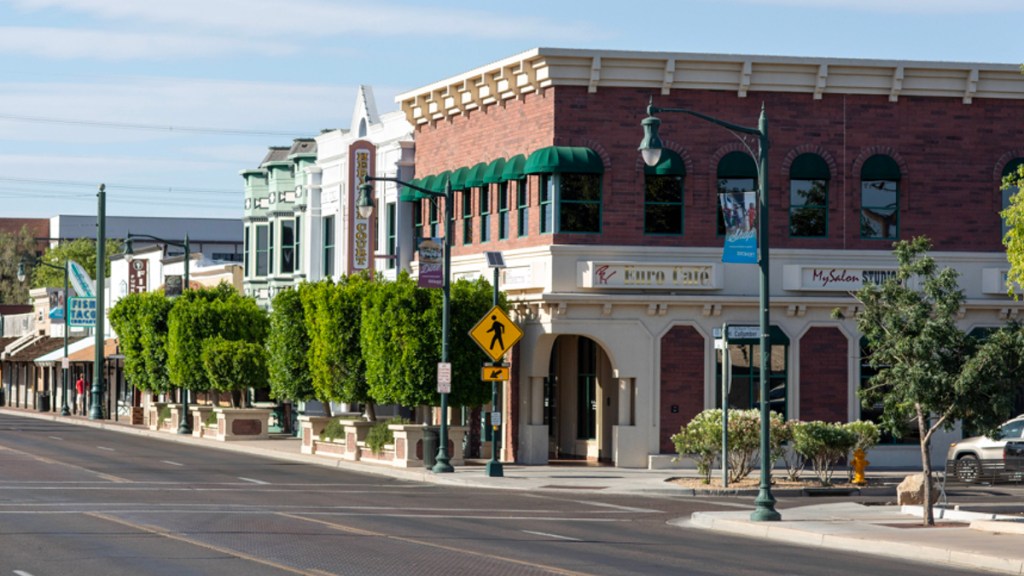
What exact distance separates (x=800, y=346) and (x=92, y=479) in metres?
18.1

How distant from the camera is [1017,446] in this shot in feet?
124

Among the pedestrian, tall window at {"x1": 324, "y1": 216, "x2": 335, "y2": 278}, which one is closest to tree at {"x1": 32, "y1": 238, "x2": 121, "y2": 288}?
the pedestrian

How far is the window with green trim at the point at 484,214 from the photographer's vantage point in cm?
4628

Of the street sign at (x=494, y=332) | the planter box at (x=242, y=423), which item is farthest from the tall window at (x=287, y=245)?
the street sign at (x=494, y=332)

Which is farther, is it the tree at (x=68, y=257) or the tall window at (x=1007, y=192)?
the tree at (x=68, y=257)

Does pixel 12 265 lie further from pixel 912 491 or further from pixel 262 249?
pixel 912 491

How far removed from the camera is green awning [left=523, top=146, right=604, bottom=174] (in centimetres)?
4106

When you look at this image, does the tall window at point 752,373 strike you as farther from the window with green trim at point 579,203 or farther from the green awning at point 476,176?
the green awning at point 476,176

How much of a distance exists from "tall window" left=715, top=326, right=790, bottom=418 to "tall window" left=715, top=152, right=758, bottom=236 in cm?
302

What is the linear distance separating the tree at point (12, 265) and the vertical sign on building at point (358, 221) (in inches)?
3743

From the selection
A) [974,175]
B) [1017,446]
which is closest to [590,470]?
[1017,446]

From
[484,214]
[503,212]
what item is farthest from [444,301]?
[484,214]

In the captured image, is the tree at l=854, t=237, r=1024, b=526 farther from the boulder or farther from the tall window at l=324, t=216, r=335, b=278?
the tall window at l=324, t=216, r=335, b=278

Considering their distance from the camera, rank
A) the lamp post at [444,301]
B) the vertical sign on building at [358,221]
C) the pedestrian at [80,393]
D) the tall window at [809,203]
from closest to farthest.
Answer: the lamp post at [444,301] → the tall window at [809,203] → the vertical sign on building at [358,221] → the pedestrian at [80,393]
